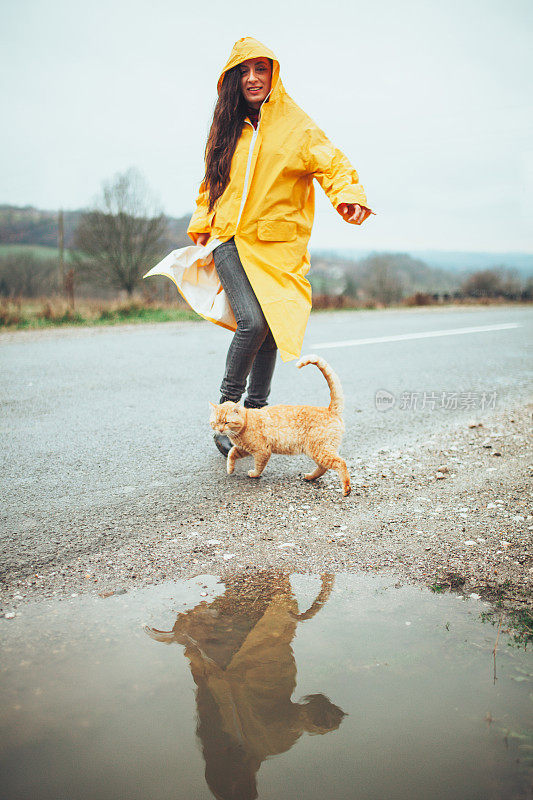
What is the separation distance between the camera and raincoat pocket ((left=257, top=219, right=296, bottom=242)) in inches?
Result: 136

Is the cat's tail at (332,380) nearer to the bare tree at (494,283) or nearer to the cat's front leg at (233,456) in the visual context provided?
the cat's front leg at (233,456)

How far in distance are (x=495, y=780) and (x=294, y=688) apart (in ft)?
1.86

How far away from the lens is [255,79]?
3389mm

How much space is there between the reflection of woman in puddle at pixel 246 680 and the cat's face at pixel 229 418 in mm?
1095

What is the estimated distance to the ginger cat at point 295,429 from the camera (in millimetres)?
3201

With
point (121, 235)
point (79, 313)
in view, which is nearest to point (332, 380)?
point (79, 313)

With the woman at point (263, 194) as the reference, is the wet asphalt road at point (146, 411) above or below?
below

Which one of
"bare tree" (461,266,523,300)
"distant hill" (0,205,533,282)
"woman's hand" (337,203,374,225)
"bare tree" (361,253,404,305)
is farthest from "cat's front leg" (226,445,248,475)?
"bare tree" (361,253,404,305)

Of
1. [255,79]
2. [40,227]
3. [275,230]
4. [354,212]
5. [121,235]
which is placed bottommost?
[275,230]

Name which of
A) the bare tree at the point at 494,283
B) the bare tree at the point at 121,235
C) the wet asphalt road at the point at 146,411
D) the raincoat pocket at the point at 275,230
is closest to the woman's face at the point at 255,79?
the raincoat pocket at the point at 275,230

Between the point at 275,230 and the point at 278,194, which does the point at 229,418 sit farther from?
the point at 278,194

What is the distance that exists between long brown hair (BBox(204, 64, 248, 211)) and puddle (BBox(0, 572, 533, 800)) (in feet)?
7.79

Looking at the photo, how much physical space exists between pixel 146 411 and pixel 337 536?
249 cm

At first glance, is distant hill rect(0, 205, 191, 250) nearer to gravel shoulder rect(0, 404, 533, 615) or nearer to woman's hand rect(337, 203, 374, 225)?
woman's hand rect(337, 203, 374, 225)
